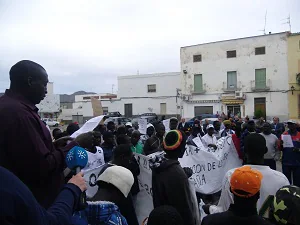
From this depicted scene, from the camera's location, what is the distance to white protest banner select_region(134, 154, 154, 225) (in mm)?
4391

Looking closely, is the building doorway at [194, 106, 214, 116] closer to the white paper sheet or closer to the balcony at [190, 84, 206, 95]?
the balcony at [190, 84, 206, 95]

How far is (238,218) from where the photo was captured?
85.0 inches

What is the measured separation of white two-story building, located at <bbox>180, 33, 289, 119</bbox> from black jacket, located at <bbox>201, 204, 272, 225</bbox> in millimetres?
28610

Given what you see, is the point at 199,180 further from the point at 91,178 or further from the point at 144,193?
the point at 91,178

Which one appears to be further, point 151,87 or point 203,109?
point 151,87

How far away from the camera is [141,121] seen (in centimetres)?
1045

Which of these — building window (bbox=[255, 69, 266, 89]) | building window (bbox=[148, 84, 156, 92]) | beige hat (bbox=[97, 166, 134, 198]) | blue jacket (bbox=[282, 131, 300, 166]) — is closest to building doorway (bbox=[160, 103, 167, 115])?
building window (bbox=[148, 84, 156, 92])

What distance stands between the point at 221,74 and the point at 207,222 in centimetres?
3204

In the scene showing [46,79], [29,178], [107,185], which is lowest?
[107,185]

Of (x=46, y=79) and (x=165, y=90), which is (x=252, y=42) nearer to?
(x=165, y=90)

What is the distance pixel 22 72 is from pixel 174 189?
6.09 ft

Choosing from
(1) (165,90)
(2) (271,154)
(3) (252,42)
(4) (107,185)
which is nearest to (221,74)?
(3) (252,42)

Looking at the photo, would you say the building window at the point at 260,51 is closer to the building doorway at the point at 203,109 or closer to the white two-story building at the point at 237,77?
the white two-story building at the point at 237,77

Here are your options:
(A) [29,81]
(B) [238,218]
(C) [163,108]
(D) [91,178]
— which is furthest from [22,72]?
(C) [163,108]
